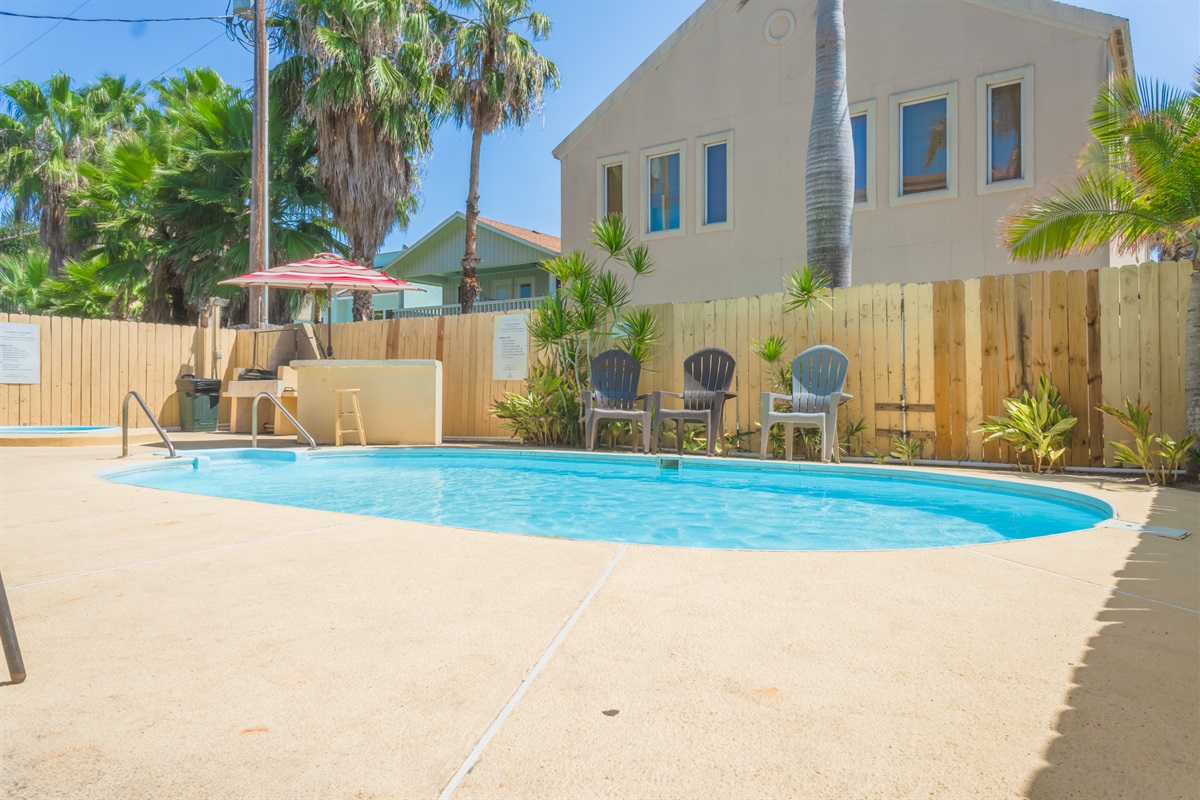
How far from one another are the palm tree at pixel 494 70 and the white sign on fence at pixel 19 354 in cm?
895

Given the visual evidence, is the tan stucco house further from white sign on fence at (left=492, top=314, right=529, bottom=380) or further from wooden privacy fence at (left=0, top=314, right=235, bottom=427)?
wooden privacy fence at (left=0, top=314, right=235, bottom=427)

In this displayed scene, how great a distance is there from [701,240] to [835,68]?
379 cm

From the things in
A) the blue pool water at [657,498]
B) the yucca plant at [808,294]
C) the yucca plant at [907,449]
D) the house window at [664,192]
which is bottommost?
the blue pool water at [657,498]

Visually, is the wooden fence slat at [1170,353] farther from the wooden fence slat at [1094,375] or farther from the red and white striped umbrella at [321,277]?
the red and white striped umbrella at [321,277]

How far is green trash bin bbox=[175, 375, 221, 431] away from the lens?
11.3 metres

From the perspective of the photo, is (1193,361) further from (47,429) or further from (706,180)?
(47,429)

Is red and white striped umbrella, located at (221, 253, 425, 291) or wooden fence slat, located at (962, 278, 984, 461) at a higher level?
red and white striped umbrella, located at (221, 253, 425, 291)

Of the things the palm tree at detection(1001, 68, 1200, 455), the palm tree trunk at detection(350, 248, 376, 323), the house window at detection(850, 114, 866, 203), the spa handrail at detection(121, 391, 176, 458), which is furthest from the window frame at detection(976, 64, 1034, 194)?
the palm tree trunk at detection(350, 248, 376, 323)

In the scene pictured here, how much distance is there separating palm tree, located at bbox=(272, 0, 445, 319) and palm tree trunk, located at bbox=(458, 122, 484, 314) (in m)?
0.99

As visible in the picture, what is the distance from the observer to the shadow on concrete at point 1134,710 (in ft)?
4.10

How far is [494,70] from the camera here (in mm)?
15805

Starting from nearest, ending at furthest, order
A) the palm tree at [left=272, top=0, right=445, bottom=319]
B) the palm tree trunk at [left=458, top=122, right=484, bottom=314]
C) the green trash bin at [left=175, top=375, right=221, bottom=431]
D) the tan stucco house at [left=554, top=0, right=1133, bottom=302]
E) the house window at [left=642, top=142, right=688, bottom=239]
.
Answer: the tan stucco house at [left=554, top=0, right=1133, bottom=302]
the green trash bin at [left=175, top=375, right=221, bottom=431]
the house window at [left=642, top=142, right=688, bottom=239]
the palm tree at [left=272, top=0, right=445, bottom=319]
the palm tree trunk at [left=458, top=122, right=484, bottom=314]

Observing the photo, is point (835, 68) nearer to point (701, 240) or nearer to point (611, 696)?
point (701, 240)

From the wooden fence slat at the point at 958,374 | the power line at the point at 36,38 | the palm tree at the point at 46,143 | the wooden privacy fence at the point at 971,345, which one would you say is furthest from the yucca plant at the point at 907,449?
the palm tree at the point at 46,143
